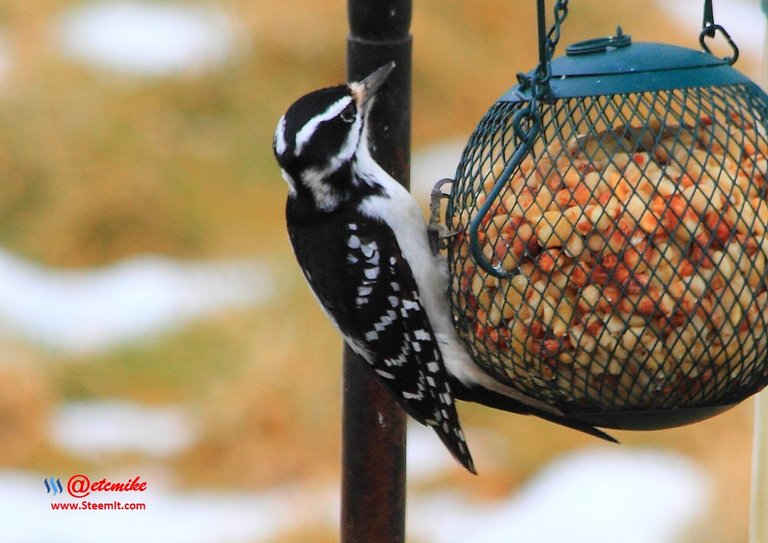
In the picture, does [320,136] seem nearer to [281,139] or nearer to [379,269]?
[281,139]

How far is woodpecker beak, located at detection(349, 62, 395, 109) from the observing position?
2.53m

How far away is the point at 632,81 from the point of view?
2.22 meters

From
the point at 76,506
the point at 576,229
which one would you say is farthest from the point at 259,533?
the point at 576,229

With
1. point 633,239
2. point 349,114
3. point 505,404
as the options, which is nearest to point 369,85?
point 349,114

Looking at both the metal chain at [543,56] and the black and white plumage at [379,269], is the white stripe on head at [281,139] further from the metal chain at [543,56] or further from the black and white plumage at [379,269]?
the metal chain at [543,56]

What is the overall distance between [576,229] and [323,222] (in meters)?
0.85

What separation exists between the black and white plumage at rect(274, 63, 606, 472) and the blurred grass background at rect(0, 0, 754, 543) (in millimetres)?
1807

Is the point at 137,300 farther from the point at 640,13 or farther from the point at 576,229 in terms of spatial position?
the point at 576,229

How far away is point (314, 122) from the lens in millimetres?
2744

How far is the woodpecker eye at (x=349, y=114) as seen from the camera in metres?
2.69

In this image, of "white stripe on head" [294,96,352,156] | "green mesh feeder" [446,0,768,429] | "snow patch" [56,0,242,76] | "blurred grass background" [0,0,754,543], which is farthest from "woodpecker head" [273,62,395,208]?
"snow patch" [56,0,242,76]

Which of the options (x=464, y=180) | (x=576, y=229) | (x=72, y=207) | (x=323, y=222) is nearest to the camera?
(x=576, y=229)

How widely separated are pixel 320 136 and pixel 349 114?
94 mm

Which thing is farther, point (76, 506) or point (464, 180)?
point (76, 506)
